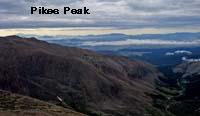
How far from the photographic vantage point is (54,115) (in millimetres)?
199875

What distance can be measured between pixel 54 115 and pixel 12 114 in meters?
16.8

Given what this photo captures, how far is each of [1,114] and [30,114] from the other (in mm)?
11021

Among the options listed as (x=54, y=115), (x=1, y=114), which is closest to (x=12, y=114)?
(x=1, y=114)

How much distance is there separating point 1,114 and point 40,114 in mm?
14802

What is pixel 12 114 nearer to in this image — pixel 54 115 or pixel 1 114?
pixel 1 114

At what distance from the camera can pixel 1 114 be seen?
19262 cm

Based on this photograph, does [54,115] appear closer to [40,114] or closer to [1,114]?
[40,114]

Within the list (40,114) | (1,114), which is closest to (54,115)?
(40,114)

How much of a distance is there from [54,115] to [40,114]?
7695 millimetres

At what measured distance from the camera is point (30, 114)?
193125 millimetres

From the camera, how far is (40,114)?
194m

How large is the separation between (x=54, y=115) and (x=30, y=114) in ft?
36.0
